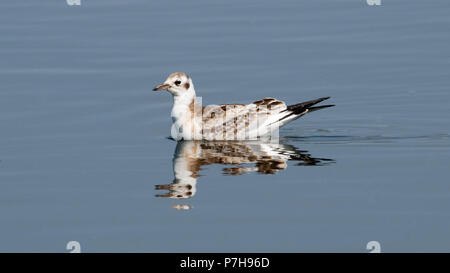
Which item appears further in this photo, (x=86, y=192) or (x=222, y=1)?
(x=222, y=1)

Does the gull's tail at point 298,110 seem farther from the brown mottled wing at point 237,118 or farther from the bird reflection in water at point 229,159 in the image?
the bird reflection in water at point 229,159

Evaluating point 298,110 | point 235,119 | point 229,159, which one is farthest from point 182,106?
point 229,159

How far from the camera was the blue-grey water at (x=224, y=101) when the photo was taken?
1222 cm

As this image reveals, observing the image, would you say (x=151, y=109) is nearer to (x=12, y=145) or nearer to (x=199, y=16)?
(x=12, y=145)

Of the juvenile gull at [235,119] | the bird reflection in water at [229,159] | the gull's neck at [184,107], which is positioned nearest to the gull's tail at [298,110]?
the juvenile gull at [235,119]

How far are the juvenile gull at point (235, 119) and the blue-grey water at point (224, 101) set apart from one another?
15.9 inches

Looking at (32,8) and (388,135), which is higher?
(32,8)

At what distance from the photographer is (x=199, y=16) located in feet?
85.6

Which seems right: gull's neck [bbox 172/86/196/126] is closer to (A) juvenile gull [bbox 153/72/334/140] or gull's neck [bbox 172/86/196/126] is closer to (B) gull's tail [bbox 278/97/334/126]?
(A) juvenile gull [bbox 153/72/334/140]

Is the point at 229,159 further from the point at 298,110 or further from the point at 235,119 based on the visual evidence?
the point at 298,110

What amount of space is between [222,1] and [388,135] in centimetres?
1191
